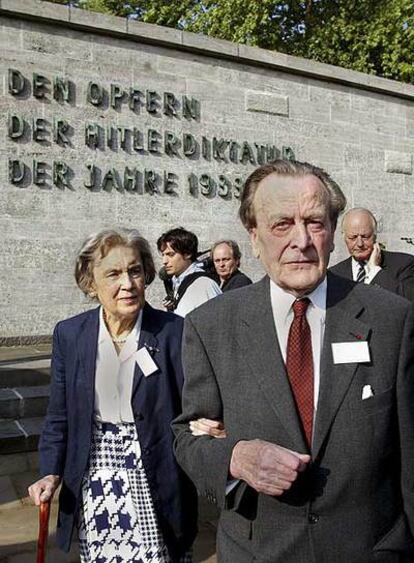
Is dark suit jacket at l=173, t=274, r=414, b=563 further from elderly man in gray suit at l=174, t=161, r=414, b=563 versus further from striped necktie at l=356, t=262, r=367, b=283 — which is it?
striped necktie at l=356, t=262, r=367, b=283

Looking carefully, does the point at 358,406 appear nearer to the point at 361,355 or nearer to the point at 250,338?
the point at 361,355

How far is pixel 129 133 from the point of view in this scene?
8555 mm

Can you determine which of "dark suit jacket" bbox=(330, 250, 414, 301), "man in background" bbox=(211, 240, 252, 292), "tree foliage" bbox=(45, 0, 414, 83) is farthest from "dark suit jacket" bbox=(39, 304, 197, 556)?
"tree foliage" bbox=(45, 0, 414, 83)

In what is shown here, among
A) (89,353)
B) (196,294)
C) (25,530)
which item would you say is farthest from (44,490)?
(25,530)

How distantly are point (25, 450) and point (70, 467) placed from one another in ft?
9.97

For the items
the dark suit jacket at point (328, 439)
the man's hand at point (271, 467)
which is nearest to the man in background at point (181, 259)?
the dark suit jacket at point (328, 439)

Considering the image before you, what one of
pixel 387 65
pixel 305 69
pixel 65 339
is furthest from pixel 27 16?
pixel 387 65

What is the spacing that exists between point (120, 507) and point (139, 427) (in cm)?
30

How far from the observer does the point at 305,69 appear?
10.0m

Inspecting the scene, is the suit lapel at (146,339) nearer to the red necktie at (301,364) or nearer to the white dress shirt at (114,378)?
the white dress shirt at (114,378)

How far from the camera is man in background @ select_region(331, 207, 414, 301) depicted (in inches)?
178

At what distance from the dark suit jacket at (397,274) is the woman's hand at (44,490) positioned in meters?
2.73

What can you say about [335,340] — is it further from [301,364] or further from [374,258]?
[374,258]

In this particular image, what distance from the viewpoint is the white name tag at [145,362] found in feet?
7.89
